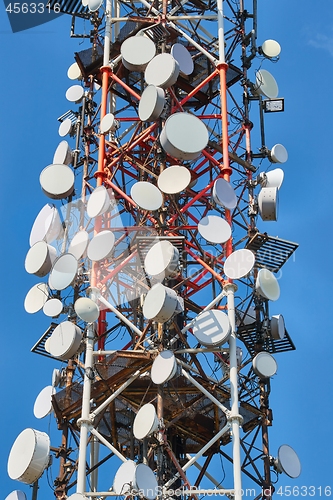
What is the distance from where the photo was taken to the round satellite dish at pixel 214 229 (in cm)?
3588

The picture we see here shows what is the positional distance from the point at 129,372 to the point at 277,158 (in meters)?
11.6

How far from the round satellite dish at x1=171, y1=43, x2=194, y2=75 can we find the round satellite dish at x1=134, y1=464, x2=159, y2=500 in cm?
1455

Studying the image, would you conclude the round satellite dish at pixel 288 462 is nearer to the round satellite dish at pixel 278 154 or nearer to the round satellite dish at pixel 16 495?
the round satellite dish at pixel 16 495

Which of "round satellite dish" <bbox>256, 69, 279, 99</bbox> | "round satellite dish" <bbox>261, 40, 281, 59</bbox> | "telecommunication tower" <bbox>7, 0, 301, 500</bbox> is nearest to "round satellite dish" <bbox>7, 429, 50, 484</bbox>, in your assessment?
"telecommunication tower" <bbox>7, 0, 301, 500</bbox>

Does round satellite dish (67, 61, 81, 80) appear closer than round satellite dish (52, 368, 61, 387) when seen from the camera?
No

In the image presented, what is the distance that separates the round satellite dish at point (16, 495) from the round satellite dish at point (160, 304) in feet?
21.1

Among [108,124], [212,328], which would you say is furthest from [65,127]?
[212,328]

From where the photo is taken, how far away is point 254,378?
123 feet

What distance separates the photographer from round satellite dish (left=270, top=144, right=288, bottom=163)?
42.0 m

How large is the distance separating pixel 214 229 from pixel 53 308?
601cm

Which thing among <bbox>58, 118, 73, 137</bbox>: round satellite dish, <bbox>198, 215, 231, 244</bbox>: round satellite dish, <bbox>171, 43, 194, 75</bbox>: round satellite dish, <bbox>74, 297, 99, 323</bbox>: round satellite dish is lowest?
<bbox>74, 297, 99, 323</bbox>: round satellite dish

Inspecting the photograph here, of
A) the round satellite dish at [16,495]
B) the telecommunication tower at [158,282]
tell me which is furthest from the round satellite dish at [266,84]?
the round satellite dish at [16,495]

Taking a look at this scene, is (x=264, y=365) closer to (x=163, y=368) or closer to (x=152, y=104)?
(x=163, y=368)

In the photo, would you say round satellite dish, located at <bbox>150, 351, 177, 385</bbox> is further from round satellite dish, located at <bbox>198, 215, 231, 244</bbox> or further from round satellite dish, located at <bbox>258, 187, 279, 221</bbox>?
round satellite dish, located at <bbox>258, 187, 279, 221</bbox>
